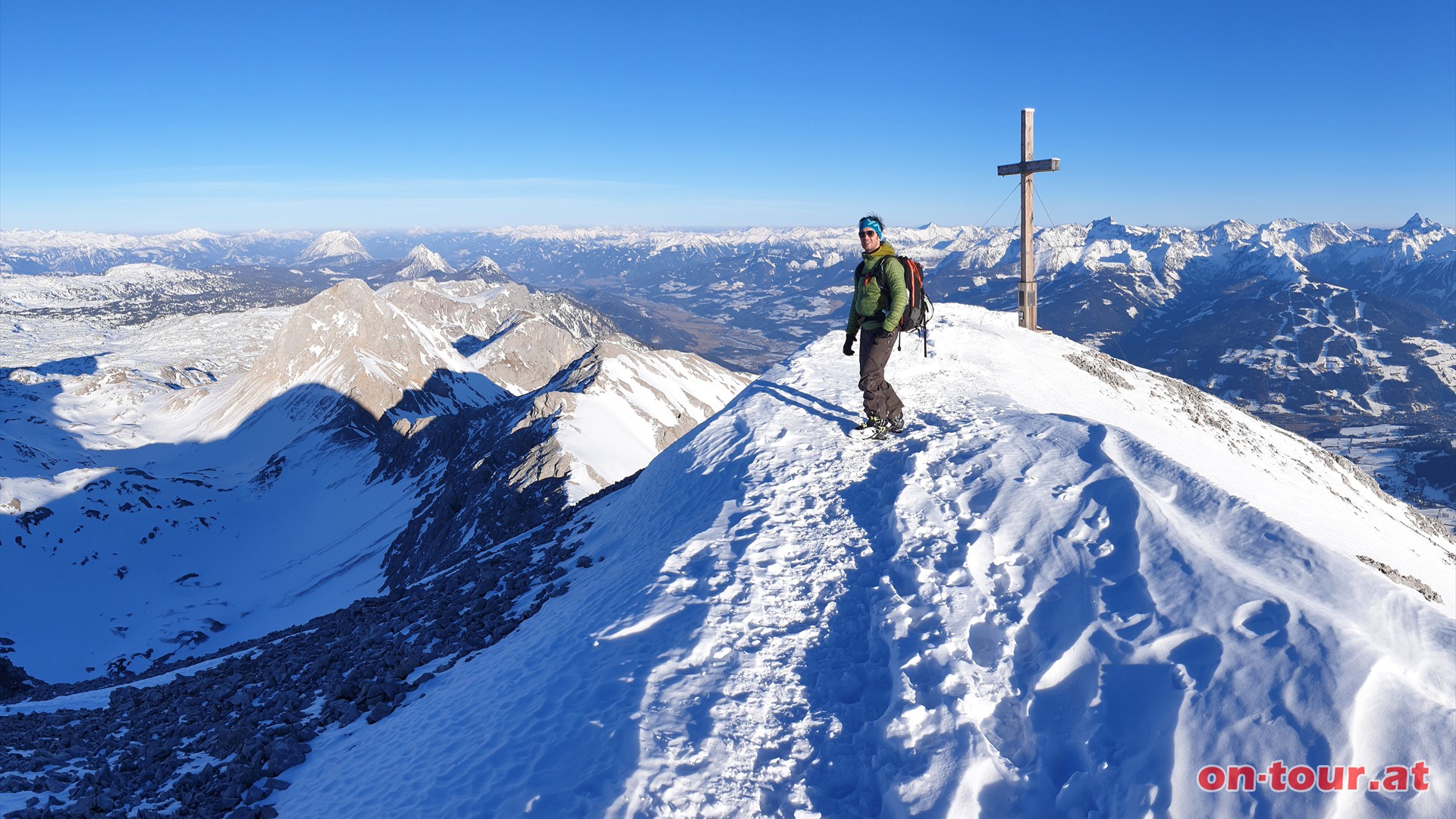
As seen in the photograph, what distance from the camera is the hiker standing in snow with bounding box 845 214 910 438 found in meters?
12.6

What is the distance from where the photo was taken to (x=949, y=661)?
7.12 m

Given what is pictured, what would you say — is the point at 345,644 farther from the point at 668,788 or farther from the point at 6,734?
the point at 668,788

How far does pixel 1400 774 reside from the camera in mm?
4812

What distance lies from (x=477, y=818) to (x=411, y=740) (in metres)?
2.96

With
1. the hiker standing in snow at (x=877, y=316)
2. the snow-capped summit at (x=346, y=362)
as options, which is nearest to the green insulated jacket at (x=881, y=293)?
the hiker standing in snow at (x=877, y=316)

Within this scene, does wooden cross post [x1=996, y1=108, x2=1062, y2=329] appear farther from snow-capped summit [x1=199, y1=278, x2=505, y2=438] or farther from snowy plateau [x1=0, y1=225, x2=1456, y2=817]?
snow-capped summit [x1=199, y1=278, x2=505, y2=438]

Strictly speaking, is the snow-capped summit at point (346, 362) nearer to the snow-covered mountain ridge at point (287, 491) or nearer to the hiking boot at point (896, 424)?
the snow-covered mountain ridge at point (287, 491)

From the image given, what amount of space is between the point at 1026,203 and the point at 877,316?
14.8 m

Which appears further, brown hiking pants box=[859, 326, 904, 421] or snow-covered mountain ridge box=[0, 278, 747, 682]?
snow-covered mountain ridge box=[0, 278, 747, 682]

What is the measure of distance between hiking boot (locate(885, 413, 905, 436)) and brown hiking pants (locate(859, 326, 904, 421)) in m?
0.06

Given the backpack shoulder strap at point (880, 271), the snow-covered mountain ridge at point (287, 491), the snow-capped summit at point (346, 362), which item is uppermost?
the backpack shoulder strap at point (880, 271)

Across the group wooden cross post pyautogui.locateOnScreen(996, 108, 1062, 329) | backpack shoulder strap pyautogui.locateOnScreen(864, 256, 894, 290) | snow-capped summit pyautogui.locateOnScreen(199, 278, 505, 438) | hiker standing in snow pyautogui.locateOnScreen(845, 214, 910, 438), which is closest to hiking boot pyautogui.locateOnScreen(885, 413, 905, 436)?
hiker standing in snow pyautogui.locateOnScreen(845, 214, 910, 438)

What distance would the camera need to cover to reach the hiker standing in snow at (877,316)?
1265 cm

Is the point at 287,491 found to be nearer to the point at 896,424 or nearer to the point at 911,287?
the point at 896,424
